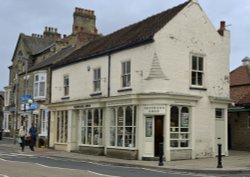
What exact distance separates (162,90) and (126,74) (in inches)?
114

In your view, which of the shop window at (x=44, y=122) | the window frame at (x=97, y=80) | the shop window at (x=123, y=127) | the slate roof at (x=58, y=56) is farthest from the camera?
the slate roof at (x=58, y=56)

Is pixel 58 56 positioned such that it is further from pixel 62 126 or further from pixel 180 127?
pixel 180 127

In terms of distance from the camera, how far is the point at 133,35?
84.2 feet

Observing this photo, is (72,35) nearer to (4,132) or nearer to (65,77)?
(65,77)

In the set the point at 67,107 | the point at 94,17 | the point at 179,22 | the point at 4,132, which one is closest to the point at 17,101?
the point at 4,132

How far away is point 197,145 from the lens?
77.3 ft

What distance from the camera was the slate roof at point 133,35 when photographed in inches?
931

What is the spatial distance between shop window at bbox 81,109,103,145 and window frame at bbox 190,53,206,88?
610cm

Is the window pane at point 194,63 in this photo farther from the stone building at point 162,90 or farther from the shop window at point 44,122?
the shop window at point 44,122

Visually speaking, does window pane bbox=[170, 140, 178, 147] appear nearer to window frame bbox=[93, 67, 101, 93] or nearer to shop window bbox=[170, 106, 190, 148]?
shop window bbox=[170, 106, 190, 148]

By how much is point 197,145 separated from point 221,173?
20.1 feet

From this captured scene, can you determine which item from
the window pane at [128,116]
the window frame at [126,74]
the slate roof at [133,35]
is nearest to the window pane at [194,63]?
the slate roof at [133,35]

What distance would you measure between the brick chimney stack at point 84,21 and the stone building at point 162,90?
35.3 ft

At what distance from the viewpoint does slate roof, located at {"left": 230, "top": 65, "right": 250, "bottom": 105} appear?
30.7 m
